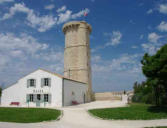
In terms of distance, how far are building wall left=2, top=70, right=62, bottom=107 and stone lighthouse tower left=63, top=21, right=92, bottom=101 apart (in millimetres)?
11461

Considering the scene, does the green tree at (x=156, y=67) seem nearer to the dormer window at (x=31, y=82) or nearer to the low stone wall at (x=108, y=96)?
the dormer window at (x=31, y=82)

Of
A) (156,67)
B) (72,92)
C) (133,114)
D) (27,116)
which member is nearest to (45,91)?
(72,92)

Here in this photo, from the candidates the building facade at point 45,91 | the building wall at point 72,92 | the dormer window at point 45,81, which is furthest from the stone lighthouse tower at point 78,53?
the dormer window at point 45,81

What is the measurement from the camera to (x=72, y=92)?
24969mm

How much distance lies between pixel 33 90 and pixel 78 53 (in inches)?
545

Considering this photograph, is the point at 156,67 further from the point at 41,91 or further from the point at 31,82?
the point at 31,82

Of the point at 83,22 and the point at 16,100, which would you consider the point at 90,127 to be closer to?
the point at 16,100

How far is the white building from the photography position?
2236 centimetres

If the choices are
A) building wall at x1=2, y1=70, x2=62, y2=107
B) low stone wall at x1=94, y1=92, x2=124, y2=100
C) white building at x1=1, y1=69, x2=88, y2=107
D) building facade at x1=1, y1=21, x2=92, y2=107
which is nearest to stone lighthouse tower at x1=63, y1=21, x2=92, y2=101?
low stone wall at x1=94, y1=92, x2=124, y2=100

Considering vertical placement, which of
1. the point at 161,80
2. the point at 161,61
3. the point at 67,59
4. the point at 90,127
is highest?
the point at 67,59

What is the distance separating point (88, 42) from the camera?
36.7m

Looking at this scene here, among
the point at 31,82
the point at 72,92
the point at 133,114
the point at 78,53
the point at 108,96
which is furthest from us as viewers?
the point at 78,53

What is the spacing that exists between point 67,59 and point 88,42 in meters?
5.75

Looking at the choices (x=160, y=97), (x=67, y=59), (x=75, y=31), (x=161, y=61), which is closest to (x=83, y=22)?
(x=75, y=31)
